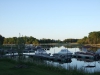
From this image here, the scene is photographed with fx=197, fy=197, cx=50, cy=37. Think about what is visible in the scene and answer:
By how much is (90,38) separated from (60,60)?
122 metres

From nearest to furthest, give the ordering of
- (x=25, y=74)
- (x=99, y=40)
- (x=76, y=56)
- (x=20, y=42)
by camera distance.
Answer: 1. (x=25, y=74)
2. (x=20, y=42)
3. (x=76, y=56)
4. (x=99, y=40)

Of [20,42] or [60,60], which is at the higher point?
[20,42]

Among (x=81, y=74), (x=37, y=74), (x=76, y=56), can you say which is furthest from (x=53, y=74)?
(x=76, y=56)

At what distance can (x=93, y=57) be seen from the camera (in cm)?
5503

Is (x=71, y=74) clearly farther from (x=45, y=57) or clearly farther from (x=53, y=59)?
(x=45, y=57)

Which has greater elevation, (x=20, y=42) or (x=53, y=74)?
(x=20, y=42)

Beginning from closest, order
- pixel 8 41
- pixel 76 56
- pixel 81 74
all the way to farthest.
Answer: pixel 81 74, pixel 76 56, pixel 8 41

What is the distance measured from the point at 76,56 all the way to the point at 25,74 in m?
44.3

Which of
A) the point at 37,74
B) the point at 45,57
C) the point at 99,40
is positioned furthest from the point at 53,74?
the point at 99,40

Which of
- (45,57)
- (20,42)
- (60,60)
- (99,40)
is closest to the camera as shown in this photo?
(20,42)

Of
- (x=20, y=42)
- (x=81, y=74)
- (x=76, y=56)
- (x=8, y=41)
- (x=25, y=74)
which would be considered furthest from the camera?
(x=8, y=41)

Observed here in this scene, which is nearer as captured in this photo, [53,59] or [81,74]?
[81,74]

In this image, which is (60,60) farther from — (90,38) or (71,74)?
(90,38)

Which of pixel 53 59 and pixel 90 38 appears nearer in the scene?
pixel 53 59
